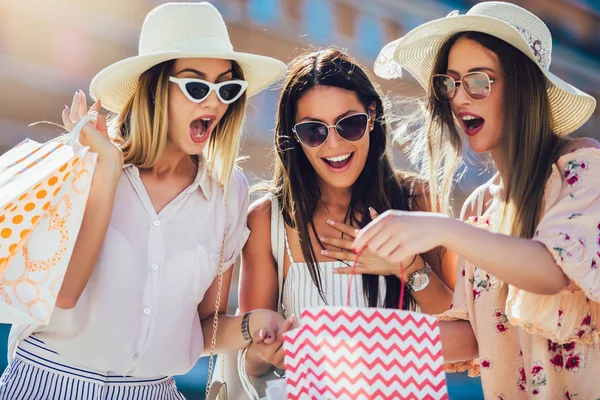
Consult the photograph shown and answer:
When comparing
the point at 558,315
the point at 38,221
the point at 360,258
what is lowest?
the point at 558,315

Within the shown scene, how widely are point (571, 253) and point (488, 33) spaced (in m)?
0.81

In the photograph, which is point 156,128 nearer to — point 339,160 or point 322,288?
point 339,160

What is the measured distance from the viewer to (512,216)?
215 centimetres

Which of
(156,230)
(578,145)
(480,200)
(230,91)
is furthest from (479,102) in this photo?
(156,230)

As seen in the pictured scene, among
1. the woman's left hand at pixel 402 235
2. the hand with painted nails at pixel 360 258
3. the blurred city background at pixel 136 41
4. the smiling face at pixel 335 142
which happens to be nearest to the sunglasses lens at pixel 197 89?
the smiling face at pixel 335 142

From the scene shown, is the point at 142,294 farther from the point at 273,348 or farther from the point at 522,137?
the point at 522,137

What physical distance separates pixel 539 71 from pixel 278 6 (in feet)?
17.5

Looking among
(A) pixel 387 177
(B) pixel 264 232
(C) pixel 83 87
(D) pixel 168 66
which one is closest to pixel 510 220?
(A) pixel 387 177

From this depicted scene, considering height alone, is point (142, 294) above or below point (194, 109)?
below

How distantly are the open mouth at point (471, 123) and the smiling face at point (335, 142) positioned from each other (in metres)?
0.46

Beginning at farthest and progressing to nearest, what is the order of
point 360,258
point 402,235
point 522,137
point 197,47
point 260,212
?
point 260,212, point 360,258, point 197,47, point 522,137, point 402,235

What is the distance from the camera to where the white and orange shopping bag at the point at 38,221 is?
6.97ft

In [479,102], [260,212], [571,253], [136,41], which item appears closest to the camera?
[571,253]

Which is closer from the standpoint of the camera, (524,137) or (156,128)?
(524,137)
